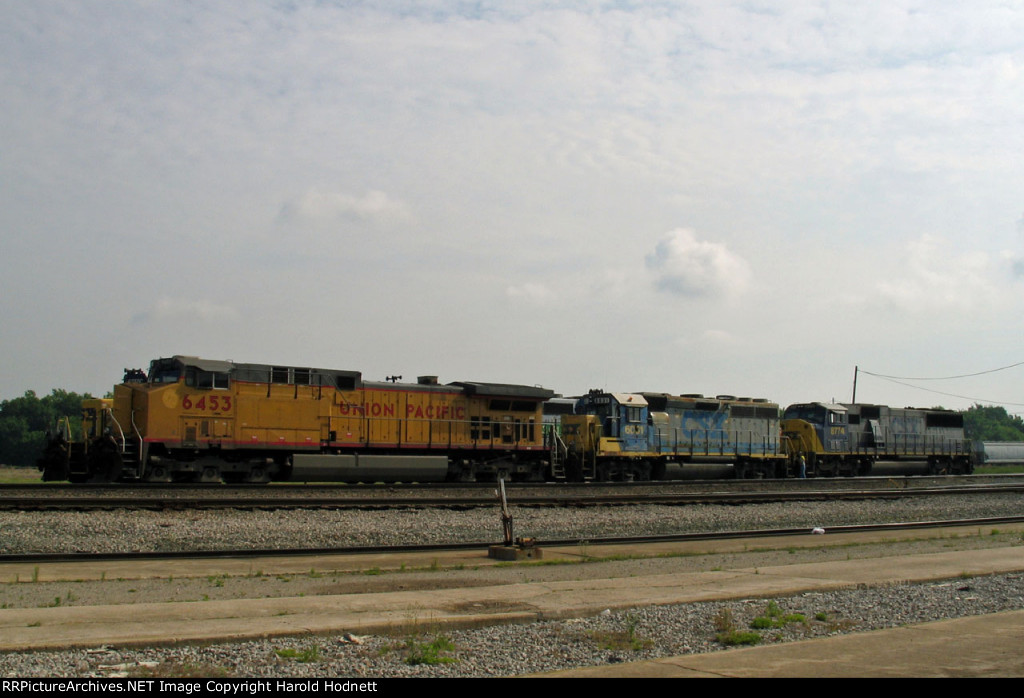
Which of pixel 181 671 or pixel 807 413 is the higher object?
pixel 807 413

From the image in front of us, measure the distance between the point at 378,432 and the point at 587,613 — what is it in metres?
17.1

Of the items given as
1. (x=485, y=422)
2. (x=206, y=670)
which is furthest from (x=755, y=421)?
(x=206, y=670)

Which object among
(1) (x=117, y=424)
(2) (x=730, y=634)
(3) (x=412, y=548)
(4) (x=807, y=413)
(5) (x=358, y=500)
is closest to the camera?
(2) (x=730, y=634)

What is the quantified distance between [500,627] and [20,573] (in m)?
6.94

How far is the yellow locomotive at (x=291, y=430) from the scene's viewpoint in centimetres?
2150

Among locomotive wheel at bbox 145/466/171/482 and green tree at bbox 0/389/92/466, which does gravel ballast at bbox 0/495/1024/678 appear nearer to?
locomotive wheel at bbox 145/466/171/482

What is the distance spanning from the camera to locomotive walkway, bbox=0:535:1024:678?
6.23 meters

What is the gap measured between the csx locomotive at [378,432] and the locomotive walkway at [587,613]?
33.6 ft

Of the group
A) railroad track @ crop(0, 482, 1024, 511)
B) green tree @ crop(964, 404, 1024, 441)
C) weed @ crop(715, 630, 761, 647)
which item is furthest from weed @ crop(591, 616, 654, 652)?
green tree @ crop(964, 404, 1024, 441)

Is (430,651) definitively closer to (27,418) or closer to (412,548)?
(412,548)

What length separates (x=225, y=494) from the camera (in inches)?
733

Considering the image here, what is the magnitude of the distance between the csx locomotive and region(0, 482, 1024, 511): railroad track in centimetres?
316

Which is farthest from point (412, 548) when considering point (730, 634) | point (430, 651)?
point (430, 651)

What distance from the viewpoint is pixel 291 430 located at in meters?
23.5
